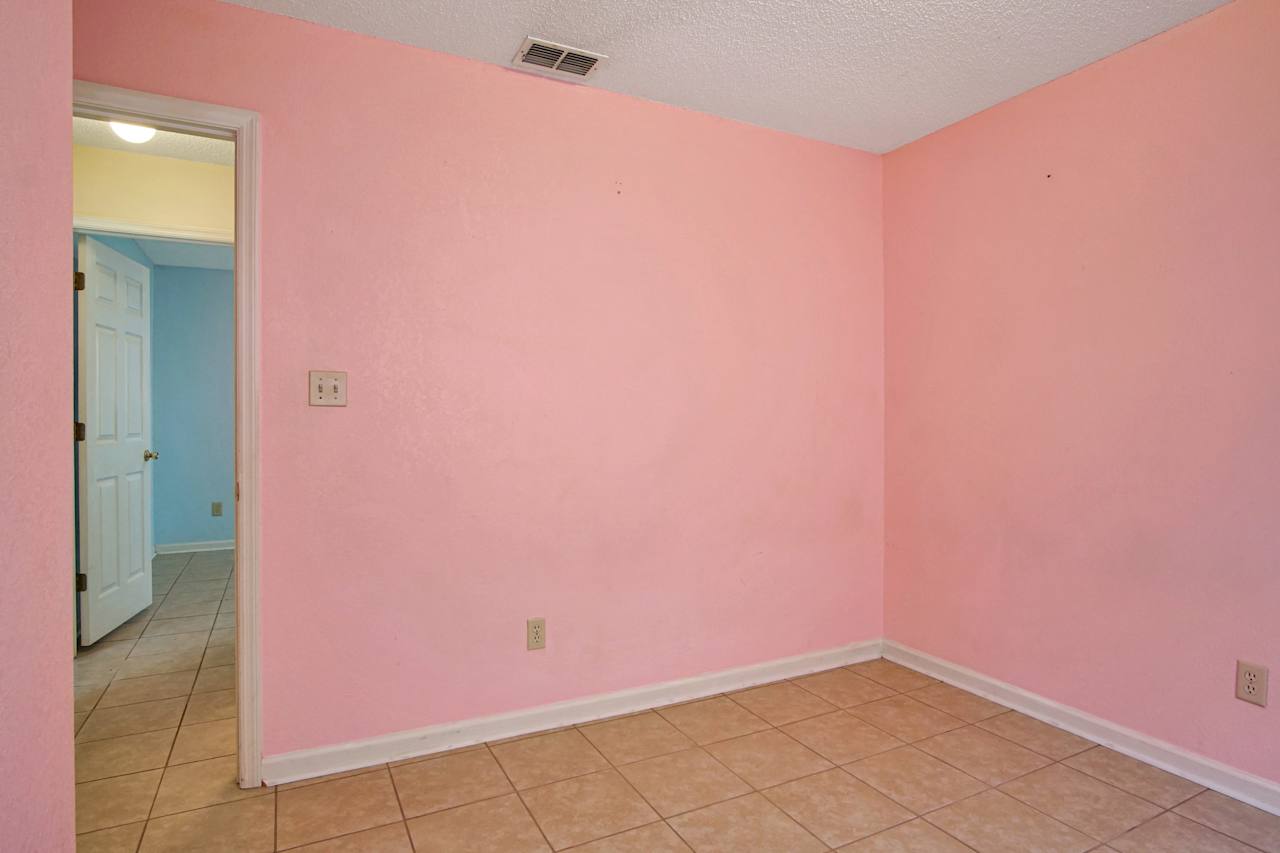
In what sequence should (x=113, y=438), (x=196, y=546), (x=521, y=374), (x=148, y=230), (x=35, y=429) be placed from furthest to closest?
(x=196, y=546) < (x=113, y=438) < (x=148, y=230) < (x=521, y=374) < (x=35, y=429)

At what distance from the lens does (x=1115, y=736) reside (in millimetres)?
2375

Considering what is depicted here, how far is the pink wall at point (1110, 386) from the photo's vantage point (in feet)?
6.77

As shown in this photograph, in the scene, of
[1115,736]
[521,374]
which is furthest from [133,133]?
[1115,736]

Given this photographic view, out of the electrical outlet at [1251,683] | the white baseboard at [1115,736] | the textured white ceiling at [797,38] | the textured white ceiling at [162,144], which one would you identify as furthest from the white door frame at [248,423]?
the electrical outlet at [1251,683]

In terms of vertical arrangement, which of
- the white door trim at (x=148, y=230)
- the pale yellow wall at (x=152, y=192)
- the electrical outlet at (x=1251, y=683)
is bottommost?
the electrical outlet at (x=1251, y=683)

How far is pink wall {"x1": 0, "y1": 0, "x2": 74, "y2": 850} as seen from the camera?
36.8 inches

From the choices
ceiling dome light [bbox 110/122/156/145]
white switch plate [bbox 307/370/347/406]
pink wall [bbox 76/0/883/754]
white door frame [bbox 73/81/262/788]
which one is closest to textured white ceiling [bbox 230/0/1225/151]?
pink wall [bbox 76/0/883/754]

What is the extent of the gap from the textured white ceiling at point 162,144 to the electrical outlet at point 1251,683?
13.8 feet

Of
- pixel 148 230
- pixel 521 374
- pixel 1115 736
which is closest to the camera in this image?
pixel 1115 736

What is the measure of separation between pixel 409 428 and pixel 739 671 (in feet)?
5.64

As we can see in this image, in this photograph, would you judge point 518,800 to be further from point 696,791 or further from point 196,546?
point 196,546

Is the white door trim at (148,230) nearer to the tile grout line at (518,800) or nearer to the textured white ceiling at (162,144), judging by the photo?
the textured white ceiling at (162,144)

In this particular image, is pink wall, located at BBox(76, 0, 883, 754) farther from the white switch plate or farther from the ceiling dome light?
the ceiling dome light

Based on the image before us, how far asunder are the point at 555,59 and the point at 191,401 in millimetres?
5008
